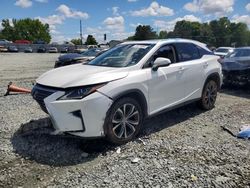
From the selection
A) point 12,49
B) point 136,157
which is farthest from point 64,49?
point 136,157

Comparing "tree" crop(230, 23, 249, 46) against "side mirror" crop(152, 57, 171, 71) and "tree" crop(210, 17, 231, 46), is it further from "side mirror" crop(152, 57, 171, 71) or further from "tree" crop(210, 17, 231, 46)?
"side mirror" crop(152, 57, 171, 71)

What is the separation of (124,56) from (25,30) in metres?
108

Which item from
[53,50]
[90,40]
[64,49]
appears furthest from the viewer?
[90,40]

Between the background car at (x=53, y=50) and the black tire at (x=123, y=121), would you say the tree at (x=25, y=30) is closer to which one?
the background car at (x=53, y=50)

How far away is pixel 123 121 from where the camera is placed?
4.57 m

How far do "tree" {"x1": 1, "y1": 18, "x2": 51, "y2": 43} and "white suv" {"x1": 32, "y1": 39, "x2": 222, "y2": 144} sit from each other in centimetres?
10651

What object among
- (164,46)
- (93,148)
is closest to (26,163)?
(93,148)

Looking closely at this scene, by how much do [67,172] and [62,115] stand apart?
797 millimetres

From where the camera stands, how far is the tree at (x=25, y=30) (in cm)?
10175

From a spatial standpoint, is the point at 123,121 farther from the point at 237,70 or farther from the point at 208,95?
the point at 237,70

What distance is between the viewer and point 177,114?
6.41 metres

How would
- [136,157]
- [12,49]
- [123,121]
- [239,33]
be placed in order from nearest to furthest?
[136,157] → [123,121] → [12,49] → [239,33]

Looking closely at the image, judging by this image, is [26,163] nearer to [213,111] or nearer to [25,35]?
[213,111]

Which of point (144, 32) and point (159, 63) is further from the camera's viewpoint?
point (144, 32)
